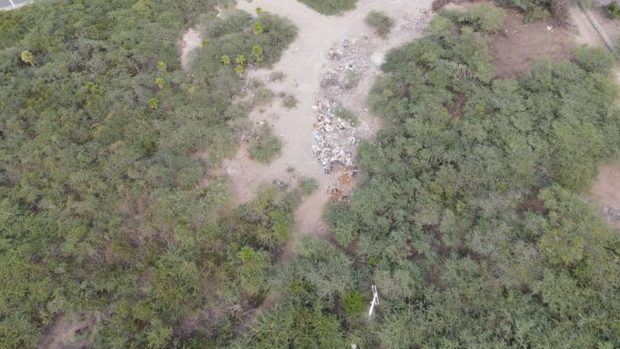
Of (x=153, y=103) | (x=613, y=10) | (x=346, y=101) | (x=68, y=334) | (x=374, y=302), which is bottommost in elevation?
(x=68, y=334)

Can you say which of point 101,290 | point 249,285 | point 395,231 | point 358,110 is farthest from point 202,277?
point 358,110

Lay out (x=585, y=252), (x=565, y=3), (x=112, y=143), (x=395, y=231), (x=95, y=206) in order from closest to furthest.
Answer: (x=585, y=252) < (x=395, y=231) < (x=95, y=206) < (x=112, y=143) < (x=565, y=3)

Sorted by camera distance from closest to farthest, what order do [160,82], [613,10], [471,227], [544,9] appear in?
[471,227] < [160,82] < [613,10] < [544,9]

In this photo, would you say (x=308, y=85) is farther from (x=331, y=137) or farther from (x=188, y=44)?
(x=188, y=44)

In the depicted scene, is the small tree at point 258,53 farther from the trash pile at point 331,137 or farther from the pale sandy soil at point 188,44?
the trash pile at point 331,137

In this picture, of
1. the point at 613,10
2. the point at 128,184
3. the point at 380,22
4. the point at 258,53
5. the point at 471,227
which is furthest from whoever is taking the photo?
the point at 380,22

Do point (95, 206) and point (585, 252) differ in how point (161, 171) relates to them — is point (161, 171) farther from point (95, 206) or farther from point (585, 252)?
point (585, 252)

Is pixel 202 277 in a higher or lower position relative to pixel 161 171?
lower

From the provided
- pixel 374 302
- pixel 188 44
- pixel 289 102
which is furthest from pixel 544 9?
pixel 188 44
